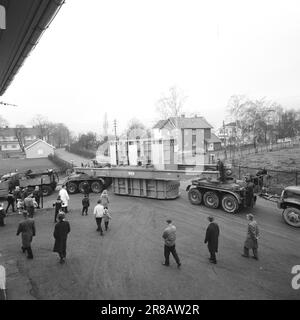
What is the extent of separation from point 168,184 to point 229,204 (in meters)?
3.81

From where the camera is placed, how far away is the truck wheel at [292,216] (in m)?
10.8

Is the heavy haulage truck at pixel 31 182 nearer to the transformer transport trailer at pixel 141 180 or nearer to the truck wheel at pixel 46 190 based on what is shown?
the truck wheel at pixel 46 190

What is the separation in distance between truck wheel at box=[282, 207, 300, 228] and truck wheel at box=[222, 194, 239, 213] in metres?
2.05

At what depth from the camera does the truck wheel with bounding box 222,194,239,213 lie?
40.7 ft

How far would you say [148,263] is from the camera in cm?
777

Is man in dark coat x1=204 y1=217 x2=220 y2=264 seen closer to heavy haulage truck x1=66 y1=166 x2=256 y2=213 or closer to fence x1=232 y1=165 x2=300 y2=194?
heavy haulage truck x1=66 y1=166 x2=256 y2=213

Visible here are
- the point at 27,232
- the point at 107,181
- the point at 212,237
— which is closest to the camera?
the point at 212,237

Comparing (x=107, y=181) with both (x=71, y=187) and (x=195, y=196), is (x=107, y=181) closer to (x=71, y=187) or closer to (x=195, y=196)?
(x=71, y=187)

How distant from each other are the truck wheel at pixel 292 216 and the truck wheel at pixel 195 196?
4.14 meters

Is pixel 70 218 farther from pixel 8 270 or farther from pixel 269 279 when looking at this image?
pixel 269 279

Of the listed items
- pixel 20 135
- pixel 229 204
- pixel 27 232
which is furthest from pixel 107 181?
pixel 20 135

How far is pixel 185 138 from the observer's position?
49.6 m

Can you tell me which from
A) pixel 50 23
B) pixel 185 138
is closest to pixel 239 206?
pixel 50 23
